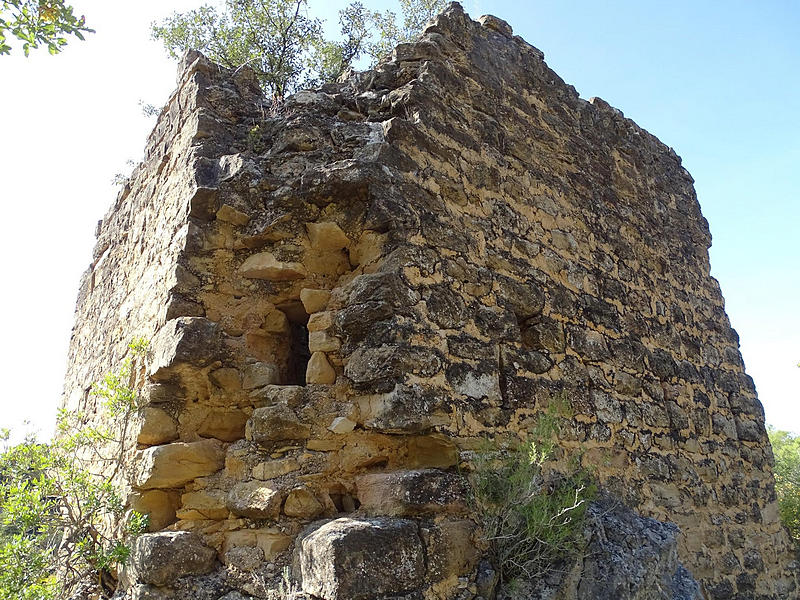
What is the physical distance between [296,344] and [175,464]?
0.88 m

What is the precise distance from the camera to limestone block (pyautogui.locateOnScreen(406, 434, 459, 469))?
267 centimetres

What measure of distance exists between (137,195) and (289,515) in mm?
2955

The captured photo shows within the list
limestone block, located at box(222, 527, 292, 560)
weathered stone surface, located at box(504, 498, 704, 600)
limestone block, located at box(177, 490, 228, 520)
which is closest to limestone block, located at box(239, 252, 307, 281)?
limestone block, located at box(177, 490, 228, 520)

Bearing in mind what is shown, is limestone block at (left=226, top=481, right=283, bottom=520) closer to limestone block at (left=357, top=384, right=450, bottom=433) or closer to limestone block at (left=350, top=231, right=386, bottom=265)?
limestone block at (left=357, top=384, right=450, bottom=433)

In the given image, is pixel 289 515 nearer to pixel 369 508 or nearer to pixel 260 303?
pixel 369 508

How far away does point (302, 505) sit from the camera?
2.55 m

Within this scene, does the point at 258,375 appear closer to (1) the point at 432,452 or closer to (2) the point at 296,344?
(2) the point at 296,344

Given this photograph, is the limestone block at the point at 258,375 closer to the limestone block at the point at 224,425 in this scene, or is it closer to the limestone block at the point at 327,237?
the limestone block at the point at 224,425

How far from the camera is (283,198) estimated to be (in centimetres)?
318

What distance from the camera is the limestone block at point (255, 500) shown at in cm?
255

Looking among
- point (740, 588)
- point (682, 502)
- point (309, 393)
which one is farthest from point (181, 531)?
point (740, 588)

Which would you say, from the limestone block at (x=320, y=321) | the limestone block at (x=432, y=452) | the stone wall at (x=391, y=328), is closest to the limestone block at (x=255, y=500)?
the stone wall at (x=391, y=328)

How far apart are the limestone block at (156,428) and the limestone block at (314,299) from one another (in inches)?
31.8

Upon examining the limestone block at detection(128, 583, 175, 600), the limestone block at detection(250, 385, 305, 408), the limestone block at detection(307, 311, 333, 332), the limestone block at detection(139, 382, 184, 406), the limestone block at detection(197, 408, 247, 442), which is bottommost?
the limestone block at detection(128, 583, 175, 600)
